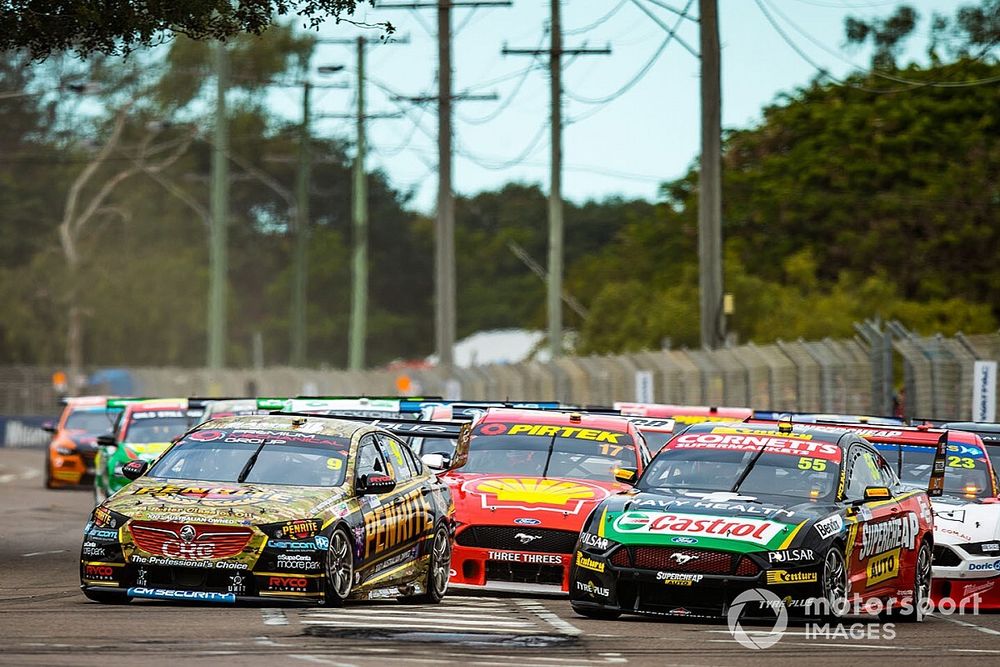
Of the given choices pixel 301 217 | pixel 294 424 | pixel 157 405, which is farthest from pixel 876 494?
pixel 301 217

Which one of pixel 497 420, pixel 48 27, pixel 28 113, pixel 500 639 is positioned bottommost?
pixel 500 639

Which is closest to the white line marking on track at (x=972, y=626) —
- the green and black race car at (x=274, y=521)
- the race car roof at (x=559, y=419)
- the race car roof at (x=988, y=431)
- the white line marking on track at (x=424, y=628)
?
the white line marking on track at (x=424, y=628)

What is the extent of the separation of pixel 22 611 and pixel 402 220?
11135cm

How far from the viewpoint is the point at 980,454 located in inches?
727

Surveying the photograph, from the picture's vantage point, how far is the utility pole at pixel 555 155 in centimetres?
4775

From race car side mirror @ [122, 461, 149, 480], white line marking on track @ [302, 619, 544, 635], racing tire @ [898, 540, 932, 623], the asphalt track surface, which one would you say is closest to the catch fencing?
racing tire @ [898, 540, 932, 623]

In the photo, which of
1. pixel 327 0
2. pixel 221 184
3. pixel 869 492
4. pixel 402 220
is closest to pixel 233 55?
pixel 402 220

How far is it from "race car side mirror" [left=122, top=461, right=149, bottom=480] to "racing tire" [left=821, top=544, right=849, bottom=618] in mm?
4931

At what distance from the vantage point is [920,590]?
52.4 ft

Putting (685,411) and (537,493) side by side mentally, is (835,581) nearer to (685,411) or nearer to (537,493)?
(537,493)

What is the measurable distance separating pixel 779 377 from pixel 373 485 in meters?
15.1

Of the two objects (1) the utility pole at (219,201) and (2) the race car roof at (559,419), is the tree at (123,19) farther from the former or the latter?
(1) the utility pole at (219,201)

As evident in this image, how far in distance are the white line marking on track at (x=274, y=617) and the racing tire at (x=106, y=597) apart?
0.97m

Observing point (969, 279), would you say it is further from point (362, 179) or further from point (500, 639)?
point (500, 639)
